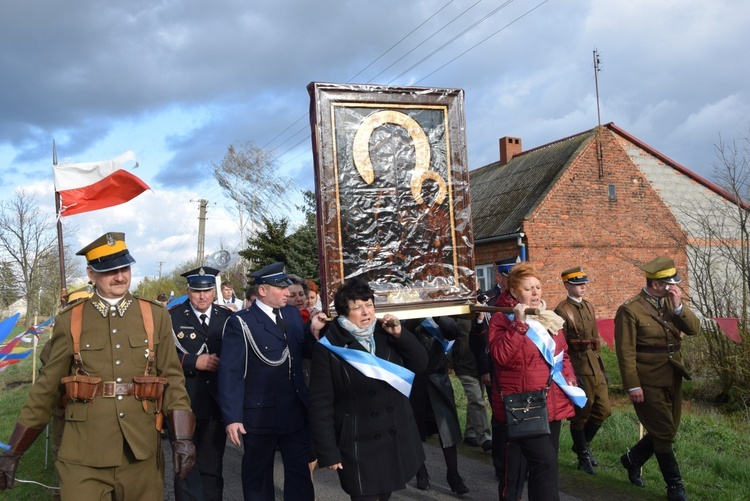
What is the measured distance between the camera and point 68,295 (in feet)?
24.3

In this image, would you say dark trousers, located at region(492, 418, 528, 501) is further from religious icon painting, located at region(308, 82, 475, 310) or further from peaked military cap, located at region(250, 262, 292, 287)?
peaked military cap, located at region(250, 262, 292, 287)

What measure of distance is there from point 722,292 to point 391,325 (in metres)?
7.93

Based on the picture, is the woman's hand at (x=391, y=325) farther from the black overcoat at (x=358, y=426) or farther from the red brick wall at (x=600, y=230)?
the red brick wall at (x=600, y=230)

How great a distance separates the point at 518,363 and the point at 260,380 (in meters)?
1.87

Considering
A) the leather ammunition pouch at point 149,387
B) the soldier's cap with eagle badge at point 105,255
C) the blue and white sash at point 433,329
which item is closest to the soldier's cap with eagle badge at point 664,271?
the blue and white sash at point 433,329

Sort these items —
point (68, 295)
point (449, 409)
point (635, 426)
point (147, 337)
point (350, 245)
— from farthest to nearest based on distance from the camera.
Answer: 1. point (635, 426)
2. point (68, 295)
3. point (449, 409)
4. point (350, 245)
5. point (147, 337)

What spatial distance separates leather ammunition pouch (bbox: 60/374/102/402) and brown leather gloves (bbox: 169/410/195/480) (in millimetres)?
492

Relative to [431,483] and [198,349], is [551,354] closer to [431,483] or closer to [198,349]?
[431,483]

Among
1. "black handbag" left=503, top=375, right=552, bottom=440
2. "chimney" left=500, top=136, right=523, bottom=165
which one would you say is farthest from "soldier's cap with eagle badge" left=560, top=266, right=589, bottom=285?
"chimney" left=500, top=136, right=523, bottom=165

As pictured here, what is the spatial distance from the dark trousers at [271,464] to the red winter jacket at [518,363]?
152 cm

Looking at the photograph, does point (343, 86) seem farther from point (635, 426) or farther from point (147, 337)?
point (635, 426)

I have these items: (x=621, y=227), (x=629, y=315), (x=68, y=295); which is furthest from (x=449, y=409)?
(x=621, y=227)

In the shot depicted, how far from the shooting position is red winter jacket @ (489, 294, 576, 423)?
461cm

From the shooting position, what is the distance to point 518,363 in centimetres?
464
